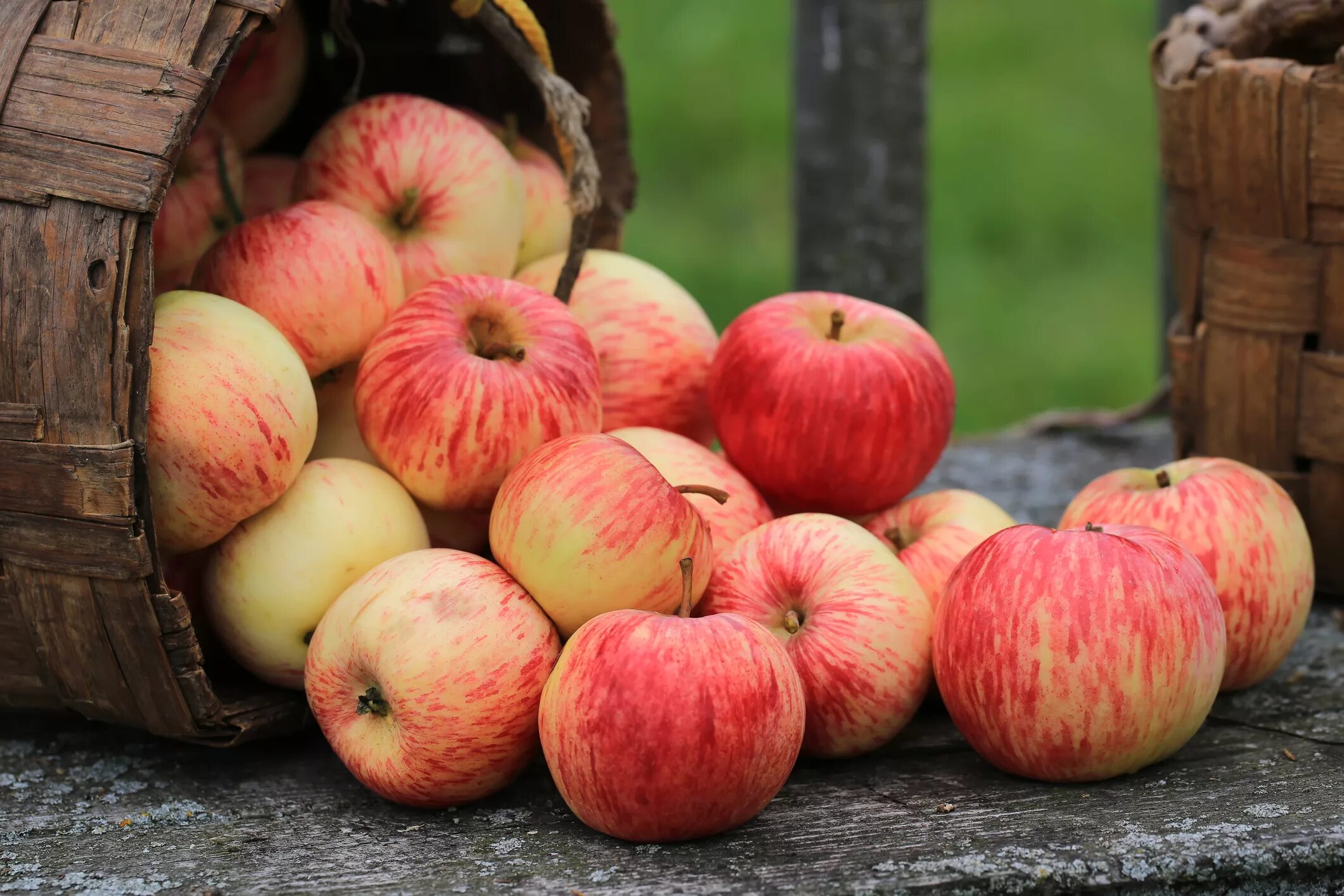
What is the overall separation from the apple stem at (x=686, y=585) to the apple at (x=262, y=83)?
0.75 metres

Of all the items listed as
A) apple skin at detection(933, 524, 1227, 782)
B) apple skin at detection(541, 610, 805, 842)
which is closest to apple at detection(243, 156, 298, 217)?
apple skin at detection(541, 610, 805, 842)

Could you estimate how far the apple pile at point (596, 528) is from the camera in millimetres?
1016

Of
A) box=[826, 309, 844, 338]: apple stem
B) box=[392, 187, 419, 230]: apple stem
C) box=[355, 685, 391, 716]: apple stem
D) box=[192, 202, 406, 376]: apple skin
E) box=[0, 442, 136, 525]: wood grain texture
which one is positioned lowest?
box=[355, 685, 391, 716]: apple stem

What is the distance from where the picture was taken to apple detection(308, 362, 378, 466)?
4.30ft

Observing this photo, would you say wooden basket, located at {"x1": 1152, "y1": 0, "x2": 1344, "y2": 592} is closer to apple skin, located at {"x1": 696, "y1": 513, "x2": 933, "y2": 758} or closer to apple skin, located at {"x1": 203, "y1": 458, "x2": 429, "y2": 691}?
apple skin, located at {"x1": 696, "y1": 513, "x2": 933, "y2": 758}

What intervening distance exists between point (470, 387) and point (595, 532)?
0.19 metres

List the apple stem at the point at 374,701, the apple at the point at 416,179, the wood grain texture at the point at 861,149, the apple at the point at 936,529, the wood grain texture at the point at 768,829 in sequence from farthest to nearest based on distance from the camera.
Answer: the wood grain texture at the point at 861,149
the apple at the point at 416,179
the apple at the point at 936,529
the apple stem at the point at 374,701
the wood grain texture at the point at 768,829

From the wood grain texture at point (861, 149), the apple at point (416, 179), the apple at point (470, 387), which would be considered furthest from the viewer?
the wood grain texture at point (861, 149)

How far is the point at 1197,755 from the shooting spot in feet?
3.73

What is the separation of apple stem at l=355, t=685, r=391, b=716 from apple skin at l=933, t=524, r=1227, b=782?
1.50 feet

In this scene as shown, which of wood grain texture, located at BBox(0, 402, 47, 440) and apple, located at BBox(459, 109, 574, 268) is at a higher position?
apple, located at BBox(459, 109, 574, 268)

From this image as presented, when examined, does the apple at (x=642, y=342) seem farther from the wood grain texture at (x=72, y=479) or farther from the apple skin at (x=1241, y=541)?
A: the wood grain texture at (x=72, y=479)

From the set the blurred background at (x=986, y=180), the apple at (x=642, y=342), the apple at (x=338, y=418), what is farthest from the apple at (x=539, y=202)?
the blurred background at (x=986, y=180)

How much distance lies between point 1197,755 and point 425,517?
0.73 m
